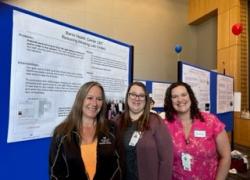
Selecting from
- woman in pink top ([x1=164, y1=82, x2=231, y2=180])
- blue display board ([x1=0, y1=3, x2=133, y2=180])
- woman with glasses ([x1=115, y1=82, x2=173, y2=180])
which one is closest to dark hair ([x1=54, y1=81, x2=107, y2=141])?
blue display board ([x1=0, y1=3, x2=133, y2=180])

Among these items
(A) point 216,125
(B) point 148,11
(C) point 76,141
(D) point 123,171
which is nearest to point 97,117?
(C) point 76,141

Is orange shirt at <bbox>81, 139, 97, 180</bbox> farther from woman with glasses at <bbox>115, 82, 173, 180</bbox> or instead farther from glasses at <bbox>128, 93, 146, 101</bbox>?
glasses at <bbox>128, 93, 146, 101</bbox>

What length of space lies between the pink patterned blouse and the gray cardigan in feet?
0.74

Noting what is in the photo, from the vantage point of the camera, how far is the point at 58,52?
1.51 m

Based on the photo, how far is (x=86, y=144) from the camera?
152cm

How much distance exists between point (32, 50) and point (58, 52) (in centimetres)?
18

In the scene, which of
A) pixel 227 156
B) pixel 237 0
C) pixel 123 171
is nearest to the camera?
pixel 123 171

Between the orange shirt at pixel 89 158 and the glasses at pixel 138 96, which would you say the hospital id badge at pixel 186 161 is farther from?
the orange shirt at pixel 89 158

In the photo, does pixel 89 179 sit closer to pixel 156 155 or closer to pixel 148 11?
pixel 156 155

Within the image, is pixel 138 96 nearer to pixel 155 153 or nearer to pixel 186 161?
pixel 155 153

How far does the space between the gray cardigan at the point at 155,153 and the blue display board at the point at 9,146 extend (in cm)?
52

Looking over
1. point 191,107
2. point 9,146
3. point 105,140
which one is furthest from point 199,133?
point 9,146

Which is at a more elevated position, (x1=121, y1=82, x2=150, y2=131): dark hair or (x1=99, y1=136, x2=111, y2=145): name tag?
(x1=121, y1=82, x2=150, y2=131): dark hair

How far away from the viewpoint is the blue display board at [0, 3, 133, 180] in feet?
4.02
